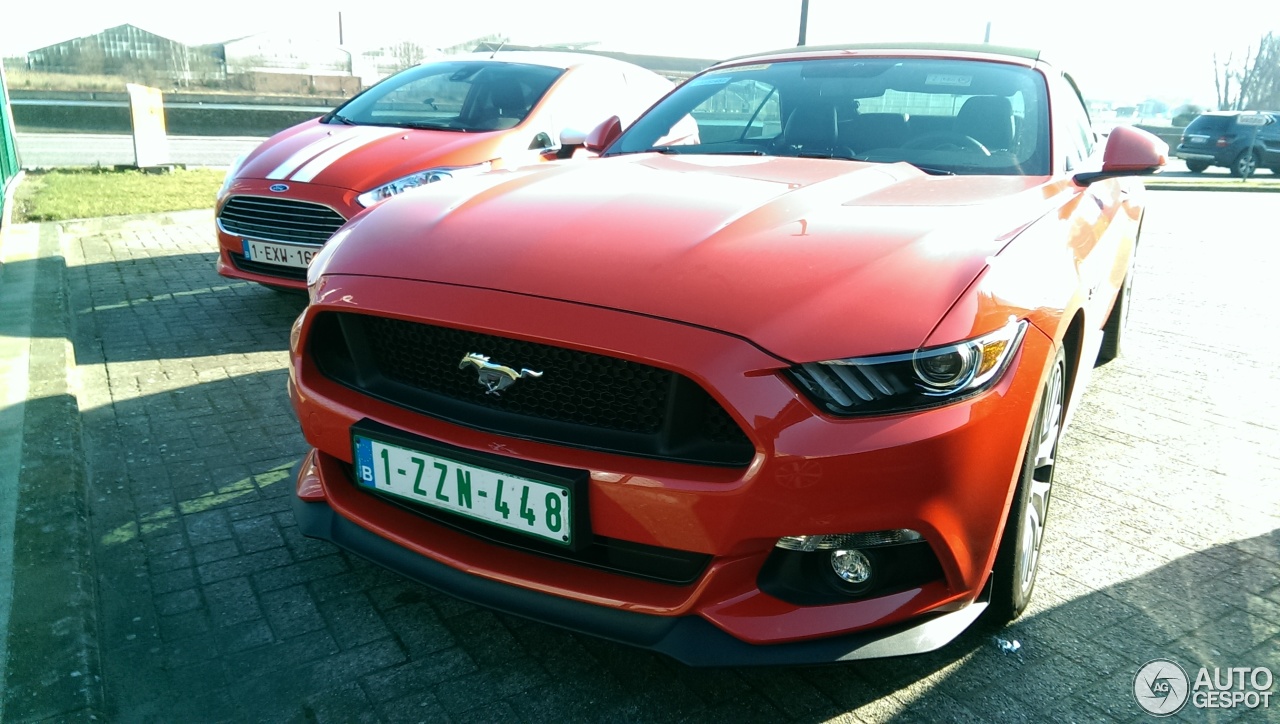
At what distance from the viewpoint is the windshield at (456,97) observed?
19.9 ft

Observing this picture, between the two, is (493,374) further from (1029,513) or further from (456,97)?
(456,97)

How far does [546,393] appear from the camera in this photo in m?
2.07

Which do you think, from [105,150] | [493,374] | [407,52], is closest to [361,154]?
[493,374]

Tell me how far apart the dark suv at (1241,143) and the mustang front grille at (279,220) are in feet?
76.1

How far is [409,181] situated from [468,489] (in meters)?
3.50

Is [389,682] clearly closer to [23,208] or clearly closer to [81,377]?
[81,377]

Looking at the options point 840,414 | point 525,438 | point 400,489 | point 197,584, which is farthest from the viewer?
point 197,584

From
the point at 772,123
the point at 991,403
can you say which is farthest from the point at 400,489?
the point at 772,123

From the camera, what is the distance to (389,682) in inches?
89.0

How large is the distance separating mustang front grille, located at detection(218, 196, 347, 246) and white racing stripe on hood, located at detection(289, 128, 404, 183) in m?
0.17

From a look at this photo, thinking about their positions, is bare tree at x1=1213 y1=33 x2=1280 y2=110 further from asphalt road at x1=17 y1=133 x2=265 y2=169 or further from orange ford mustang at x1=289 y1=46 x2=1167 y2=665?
orange ford mustang at x1=289 y1=46 x2=1167 y2=665

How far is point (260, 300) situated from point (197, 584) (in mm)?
3640

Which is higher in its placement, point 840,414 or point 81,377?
point 840,414

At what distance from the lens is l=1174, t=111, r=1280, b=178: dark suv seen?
2206cm
